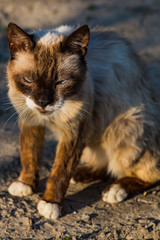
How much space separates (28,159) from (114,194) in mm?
1128

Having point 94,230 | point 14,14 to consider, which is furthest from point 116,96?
point 14,14

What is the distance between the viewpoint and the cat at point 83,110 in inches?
138

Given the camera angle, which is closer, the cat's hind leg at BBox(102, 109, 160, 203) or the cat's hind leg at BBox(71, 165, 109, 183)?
the cat's hind leg at BBox(102, 109, 160, 203)

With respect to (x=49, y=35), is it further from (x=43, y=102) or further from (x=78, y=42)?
(x=43, y=102)

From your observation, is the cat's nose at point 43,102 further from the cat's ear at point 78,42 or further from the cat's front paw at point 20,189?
the cat's front paw at point 20,189

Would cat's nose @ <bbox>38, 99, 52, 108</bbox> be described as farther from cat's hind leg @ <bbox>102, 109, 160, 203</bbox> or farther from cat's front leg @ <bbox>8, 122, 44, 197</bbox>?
cat's hind leg @ <bbox>102, 109, 160, 203</bbox>

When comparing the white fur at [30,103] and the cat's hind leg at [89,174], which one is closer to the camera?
the white fur at [30,103]

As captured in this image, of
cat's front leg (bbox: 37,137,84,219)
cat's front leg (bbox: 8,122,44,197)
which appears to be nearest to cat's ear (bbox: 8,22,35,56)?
cat's front leg (bbox: 8,122,44,197)

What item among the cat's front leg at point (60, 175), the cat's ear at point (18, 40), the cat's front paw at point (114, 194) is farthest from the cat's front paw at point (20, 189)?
the cat's ear at point (18, 40)

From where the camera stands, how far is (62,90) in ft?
11.6

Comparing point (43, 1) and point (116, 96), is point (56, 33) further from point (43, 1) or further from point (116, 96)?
point (43, 1)

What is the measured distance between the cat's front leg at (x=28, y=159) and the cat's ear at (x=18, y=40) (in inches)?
39.5

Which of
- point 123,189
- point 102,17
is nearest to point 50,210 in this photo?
point 123,189

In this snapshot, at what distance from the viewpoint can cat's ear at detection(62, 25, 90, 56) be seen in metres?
3.45
